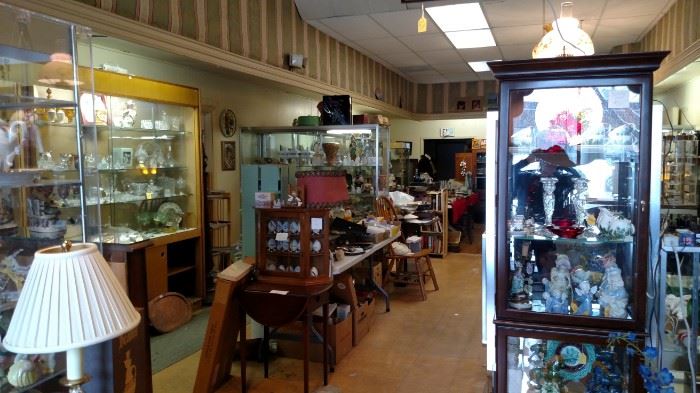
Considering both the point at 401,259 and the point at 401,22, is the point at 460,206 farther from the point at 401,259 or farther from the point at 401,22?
the point at 401,22

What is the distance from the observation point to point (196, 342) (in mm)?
4133

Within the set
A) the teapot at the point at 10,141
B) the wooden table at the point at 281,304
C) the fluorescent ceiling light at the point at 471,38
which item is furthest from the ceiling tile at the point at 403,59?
the teapot at the point at 10,141

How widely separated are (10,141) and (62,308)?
759 millimetres

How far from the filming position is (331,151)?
19.2 feet

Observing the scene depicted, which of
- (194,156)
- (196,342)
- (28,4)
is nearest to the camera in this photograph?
(28,4)

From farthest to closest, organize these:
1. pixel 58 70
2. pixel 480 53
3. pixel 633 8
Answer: pixel 480 53 → pixel 633 8 → pixel 58 70

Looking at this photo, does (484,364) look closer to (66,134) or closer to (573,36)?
(573,36)

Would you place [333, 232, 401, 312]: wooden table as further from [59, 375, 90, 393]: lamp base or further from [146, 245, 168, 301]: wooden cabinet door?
[59, 375, 90, 393]: lamp base

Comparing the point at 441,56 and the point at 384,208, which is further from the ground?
the point at 441,56

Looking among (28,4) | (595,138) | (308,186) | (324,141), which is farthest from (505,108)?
(324,141)

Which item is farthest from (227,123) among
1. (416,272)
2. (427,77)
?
(427,77)

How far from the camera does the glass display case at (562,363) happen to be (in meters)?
2.34

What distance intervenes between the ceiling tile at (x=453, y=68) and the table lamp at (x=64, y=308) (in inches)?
305

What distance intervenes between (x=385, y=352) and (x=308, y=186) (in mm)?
1458
